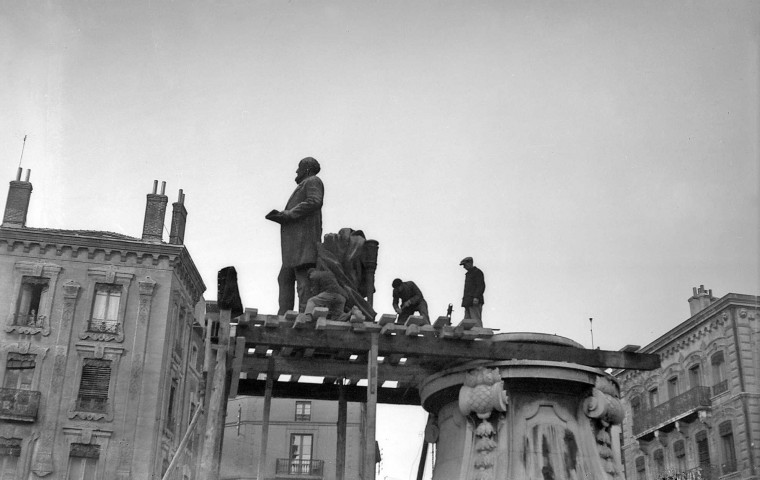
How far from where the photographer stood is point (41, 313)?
132 feet

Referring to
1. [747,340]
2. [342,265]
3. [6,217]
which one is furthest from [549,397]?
[6,217]

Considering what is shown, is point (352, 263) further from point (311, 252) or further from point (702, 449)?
point (702, 449)

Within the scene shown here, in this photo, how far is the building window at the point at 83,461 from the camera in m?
37.9

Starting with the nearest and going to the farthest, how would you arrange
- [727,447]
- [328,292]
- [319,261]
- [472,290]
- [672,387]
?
[328,292] < [319,261] < [472,290] < [727,447] < [672,387]

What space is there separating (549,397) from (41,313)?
105 feet

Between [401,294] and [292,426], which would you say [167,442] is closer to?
[292,426]

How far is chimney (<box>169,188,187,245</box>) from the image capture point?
43.8 m

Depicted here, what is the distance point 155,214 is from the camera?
144 feet

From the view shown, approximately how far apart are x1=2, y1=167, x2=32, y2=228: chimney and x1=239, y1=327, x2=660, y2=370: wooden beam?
32213mm

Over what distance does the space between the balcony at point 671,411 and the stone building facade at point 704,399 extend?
4cm

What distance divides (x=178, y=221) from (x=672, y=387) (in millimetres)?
25728

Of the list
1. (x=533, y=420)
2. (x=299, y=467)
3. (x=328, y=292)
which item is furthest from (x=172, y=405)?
(x=533, y=420)

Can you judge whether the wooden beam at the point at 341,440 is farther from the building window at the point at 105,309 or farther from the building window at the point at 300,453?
the building window at the point at 300,453

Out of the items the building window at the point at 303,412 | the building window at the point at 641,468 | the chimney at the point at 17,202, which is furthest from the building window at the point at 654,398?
the chimney at the point at 17,202
